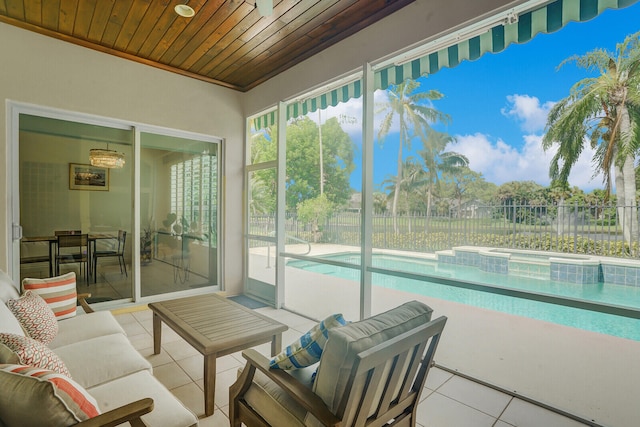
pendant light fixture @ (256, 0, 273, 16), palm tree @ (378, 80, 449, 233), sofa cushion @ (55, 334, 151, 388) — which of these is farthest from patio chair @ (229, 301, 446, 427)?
pendant light fixture @ (256, 0, 273, 16)

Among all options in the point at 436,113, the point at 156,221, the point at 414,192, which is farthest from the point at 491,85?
the point at 156,221

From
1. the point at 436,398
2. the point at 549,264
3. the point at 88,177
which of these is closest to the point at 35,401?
the point at 436,398

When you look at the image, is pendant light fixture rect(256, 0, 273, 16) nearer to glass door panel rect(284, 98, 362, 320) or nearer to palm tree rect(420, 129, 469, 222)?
glass door panel rect(284, 98, 362, 320)

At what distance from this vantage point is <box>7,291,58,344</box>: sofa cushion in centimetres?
201

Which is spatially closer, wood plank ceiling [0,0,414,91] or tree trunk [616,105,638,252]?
tree trunk [616,105,638,252]

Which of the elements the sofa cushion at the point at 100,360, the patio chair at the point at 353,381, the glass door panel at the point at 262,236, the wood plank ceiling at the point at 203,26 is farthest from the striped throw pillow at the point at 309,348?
the glass door panel at the point at 262,236

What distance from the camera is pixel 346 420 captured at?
1.23m

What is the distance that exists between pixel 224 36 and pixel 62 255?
10.0 feet

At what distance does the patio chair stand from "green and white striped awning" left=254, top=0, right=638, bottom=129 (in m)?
2.24

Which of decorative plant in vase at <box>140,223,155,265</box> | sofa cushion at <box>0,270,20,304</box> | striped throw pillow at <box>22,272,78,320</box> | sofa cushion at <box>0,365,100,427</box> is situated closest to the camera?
sofa cushion at <box>0,365,100,427</box>

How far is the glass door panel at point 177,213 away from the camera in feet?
14.1

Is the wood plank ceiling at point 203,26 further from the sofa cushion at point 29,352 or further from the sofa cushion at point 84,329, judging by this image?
the sofa cushion at point 29,352

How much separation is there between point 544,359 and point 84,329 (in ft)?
11.2

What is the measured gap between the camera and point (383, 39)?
3082 mm
